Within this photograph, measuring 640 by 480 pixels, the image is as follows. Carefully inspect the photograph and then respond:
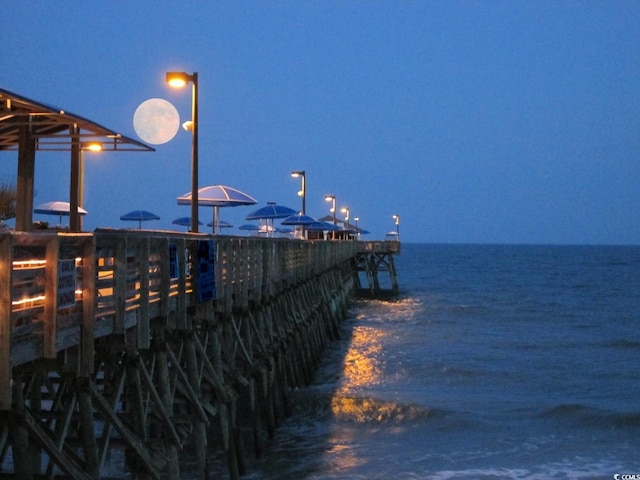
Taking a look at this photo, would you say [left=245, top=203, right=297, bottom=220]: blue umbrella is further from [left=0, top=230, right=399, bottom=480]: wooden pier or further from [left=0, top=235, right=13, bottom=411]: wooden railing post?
[left=0, top=235, right=13, bottom=411]: wooden railing post

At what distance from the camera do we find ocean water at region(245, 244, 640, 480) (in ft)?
44.2

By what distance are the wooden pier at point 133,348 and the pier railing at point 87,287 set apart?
12 mm

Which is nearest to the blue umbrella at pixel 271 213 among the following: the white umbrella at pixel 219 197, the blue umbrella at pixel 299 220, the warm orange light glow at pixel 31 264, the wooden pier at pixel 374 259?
the blue umbrella at pixel 299 220

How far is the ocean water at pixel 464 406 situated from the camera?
1348 cm

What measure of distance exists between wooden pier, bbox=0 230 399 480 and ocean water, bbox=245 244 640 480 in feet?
4.46

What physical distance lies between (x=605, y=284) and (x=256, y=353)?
71872 mm

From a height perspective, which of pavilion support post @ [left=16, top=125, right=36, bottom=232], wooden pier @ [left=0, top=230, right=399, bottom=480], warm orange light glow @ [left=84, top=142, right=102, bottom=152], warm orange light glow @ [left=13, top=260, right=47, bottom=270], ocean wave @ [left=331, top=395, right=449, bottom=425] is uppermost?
warm orange light glow @ [left=84, top=142, right=102, bottom=152]

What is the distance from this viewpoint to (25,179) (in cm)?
1136

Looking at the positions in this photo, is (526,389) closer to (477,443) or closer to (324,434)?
(477,443)

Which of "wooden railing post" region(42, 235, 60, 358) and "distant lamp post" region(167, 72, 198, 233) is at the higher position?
"distant lamp post" region(167, 72, 198, 233)

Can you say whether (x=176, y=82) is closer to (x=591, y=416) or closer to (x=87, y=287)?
(x=87, y=287)

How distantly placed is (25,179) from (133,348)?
15.6ft

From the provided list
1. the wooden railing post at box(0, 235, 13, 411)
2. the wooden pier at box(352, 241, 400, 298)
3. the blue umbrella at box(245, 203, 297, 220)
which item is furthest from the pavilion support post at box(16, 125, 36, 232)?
the wooden pier at box(352, 241, 400, 298)

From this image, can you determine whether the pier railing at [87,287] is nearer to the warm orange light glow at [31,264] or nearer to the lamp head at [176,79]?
the warm orange light glow at [31,264]
